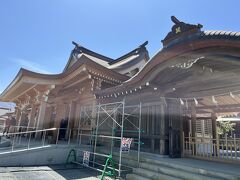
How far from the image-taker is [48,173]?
591 cm

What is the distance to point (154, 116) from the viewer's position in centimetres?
698

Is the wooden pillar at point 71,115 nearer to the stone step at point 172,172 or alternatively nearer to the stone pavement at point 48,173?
the stone pavement at point 48,173

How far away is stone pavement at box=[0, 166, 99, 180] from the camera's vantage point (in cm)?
532

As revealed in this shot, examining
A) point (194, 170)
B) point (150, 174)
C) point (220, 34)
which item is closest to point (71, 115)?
point (150, 174)

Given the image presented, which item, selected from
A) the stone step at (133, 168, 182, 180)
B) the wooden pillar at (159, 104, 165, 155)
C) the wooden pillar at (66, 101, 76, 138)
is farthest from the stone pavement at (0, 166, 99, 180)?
the wooden pillar at (66, 101, 76, 138)

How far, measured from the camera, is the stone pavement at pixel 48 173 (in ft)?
17.5

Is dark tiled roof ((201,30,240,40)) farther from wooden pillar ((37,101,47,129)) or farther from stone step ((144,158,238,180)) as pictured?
wooden pillar ((37,101,47,129))

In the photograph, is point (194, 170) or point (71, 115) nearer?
point (194, 170)

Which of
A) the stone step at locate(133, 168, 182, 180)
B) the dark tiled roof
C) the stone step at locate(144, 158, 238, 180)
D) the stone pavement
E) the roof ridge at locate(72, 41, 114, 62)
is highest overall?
the roof ridge at locate(72, 41, 114, 62)

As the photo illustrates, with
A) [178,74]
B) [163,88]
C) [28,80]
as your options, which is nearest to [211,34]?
[178,74]

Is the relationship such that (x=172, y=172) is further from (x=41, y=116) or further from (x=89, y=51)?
(x=89, y=51)

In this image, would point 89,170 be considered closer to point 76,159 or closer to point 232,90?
point 76,159

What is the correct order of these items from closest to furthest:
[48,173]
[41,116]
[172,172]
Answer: [172,172] < [48,173] < [41,116]

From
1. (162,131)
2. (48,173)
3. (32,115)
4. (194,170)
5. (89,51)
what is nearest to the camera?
(194,170)
